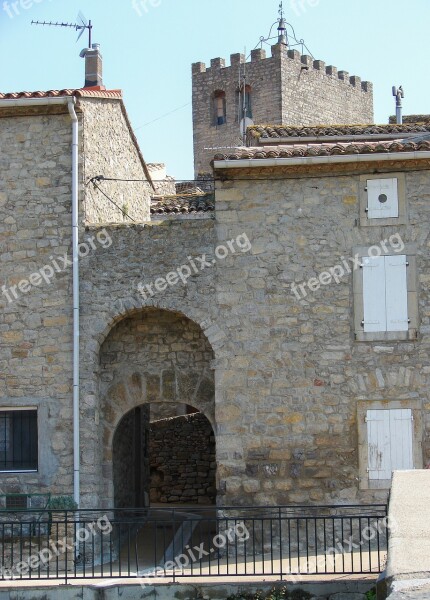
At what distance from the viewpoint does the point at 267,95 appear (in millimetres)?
43594

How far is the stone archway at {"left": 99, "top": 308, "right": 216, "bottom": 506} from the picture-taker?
1755 centimetres

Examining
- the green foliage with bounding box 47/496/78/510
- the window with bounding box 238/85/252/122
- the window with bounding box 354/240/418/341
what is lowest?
the green foliage with bounding box 47/496/78/510

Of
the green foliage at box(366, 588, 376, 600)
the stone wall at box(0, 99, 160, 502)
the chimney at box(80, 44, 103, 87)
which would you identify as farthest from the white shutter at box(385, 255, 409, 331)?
the chimney at box(80, 44, 103, 87)

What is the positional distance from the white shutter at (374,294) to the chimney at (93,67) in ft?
20.8

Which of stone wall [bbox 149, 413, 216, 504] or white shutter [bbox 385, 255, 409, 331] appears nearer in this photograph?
white shutter [bbox 385, 255, 409, 331]

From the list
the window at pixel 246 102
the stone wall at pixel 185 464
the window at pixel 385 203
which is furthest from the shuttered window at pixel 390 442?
the window at pixel 246 102

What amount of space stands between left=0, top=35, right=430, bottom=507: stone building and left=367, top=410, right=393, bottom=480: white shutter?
0.07ft

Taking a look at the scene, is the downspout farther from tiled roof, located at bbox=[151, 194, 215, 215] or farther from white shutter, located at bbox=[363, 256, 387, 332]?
tiled roof, located at bbox=[151, 194, 215, 215]

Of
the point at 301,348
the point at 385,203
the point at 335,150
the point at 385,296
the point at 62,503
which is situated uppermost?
the point at 335,150

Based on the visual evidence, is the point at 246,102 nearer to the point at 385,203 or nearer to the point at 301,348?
the point at 385,203

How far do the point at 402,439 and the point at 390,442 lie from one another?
175mm

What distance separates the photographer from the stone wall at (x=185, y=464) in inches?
971

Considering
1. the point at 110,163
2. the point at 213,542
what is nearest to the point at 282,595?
the point at 213,542

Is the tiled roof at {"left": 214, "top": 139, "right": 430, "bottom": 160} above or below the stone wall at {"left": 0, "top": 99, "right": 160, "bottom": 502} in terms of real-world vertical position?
above
